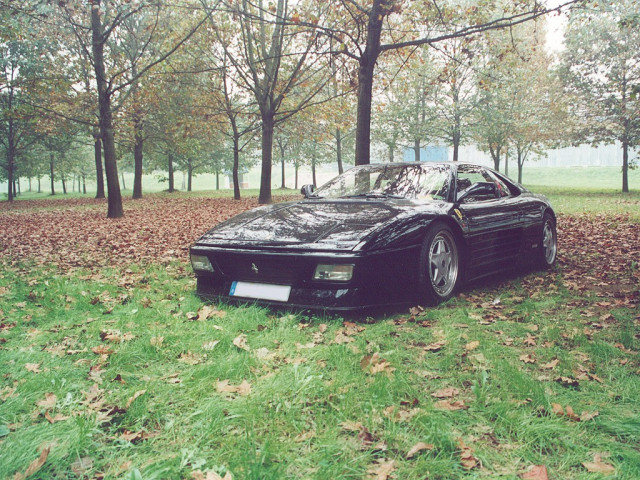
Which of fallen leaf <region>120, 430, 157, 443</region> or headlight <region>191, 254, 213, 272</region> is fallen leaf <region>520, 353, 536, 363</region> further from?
headlight <region>191, 254, 213, 272</region>

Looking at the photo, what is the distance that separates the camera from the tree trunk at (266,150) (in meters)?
17.2

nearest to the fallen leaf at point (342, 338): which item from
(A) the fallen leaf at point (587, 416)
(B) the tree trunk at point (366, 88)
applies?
(A) the fallen leaf at point (587, 416)

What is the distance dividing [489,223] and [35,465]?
4.23m

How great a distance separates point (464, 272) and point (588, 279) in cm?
172

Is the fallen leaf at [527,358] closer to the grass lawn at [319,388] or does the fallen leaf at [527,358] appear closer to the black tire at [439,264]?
the grass lawn at [319,388]

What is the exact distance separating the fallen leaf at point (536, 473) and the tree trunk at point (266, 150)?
52.4 feet

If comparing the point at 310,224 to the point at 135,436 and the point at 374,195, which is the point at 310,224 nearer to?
the point at 374,195

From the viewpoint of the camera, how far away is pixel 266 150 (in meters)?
17.6

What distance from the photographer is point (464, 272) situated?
4.54 metres

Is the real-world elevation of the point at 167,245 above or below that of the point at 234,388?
above

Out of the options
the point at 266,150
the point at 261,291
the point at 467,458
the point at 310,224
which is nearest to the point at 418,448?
the point at 467,458

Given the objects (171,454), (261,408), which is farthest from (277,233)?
(171,454)

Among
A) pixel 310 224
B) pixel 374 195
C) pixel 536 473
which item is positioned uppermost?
pixel 374 195

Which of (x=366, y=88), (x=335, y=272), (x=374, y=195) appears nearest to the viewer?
(x=335, y=272)
